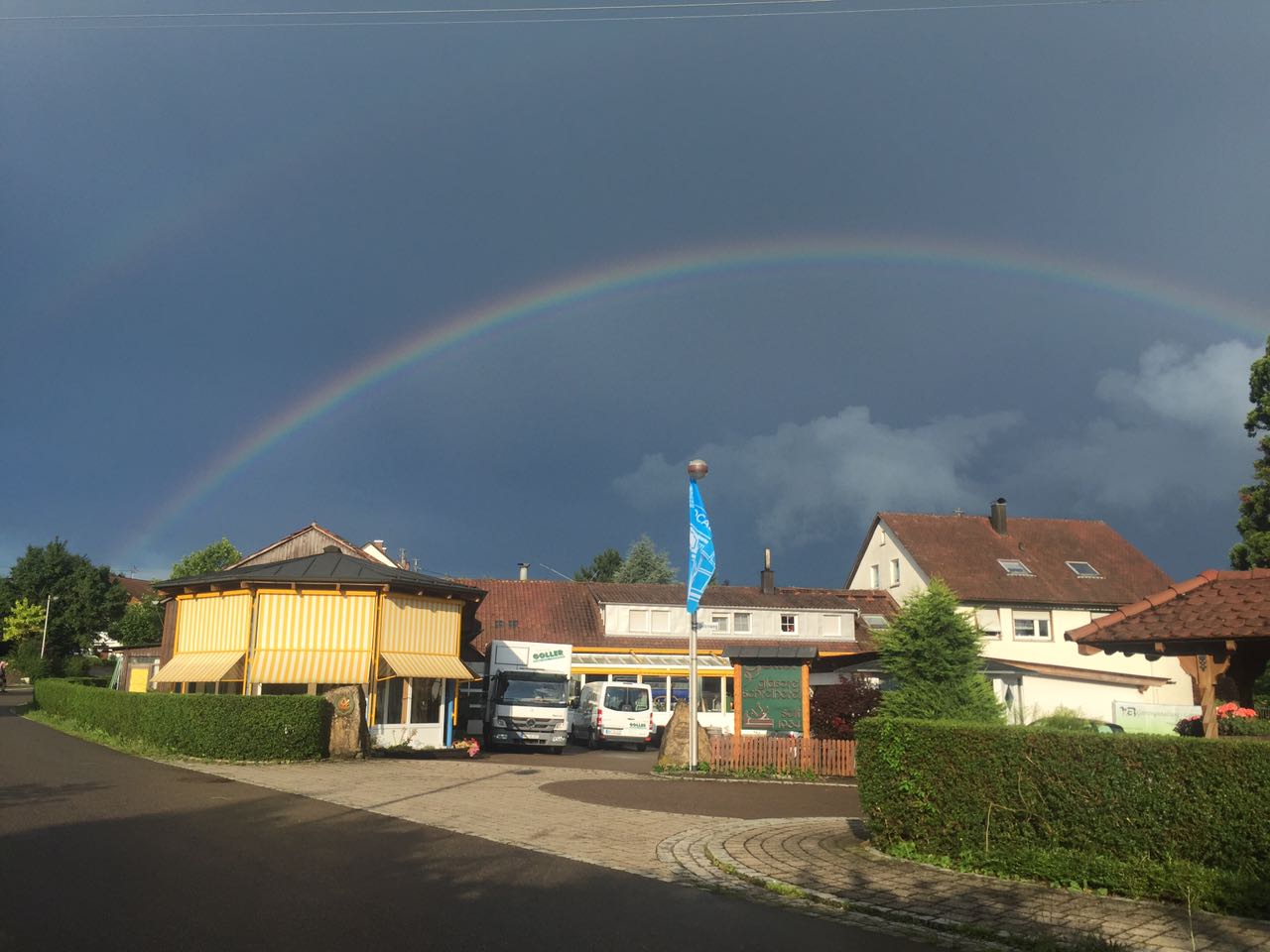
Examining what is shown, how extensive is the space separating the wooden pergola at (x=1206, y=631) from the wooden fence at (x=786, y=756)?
30.9ft

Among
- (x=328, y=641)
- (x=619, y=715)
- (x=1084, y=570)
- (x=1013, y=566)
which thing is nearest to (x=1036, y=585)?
(x=1013, y=566)

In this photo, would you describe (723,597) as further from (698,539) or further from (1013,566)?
(698,539)

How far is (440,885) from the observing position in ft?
28.5

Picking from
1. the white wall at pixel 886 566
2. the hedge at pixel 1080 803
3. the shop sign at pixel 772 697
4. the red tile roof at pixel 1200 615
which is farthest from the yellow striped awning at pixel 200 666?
the white wall at pixel 886 566

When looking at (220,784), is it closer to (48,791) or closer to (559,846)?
(48,791)

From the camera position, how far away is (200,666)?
25.5m

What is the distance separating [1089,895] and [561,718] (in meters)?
21.5

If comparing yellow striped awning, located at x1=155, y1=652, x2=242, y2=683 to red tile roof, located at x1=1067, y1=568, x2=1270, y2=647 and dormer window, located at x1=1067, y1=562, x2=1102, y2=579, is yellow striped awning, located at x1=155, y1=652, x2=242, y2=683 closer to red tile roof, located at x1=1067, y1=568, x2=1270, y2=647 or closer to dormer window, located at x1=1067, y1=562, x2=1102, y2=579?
red tile roof, located at x1=1067, y1=568, x2=1270, y2=647

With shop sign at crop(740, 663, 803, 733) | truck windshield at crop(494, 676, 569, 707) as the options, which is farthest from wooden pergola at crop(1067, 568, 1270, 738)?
truck windshield at crop(494, 676, 569, 707)

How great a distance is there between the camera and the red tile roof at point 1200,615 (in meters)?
10.8

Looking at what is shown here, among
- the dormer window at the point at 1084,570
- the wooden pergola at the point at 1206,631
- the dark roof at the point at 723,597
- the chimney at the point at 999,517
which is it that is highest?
the chimney at the point at 999,517

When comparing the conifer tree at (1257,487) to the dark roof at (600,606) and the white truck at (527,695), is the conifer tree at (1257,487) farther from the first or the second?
the white truck at (527,695)

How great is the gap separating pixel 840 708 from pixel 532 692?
9658 millimetres

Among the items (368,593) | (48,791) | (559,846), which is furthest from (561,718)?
(559,846)
